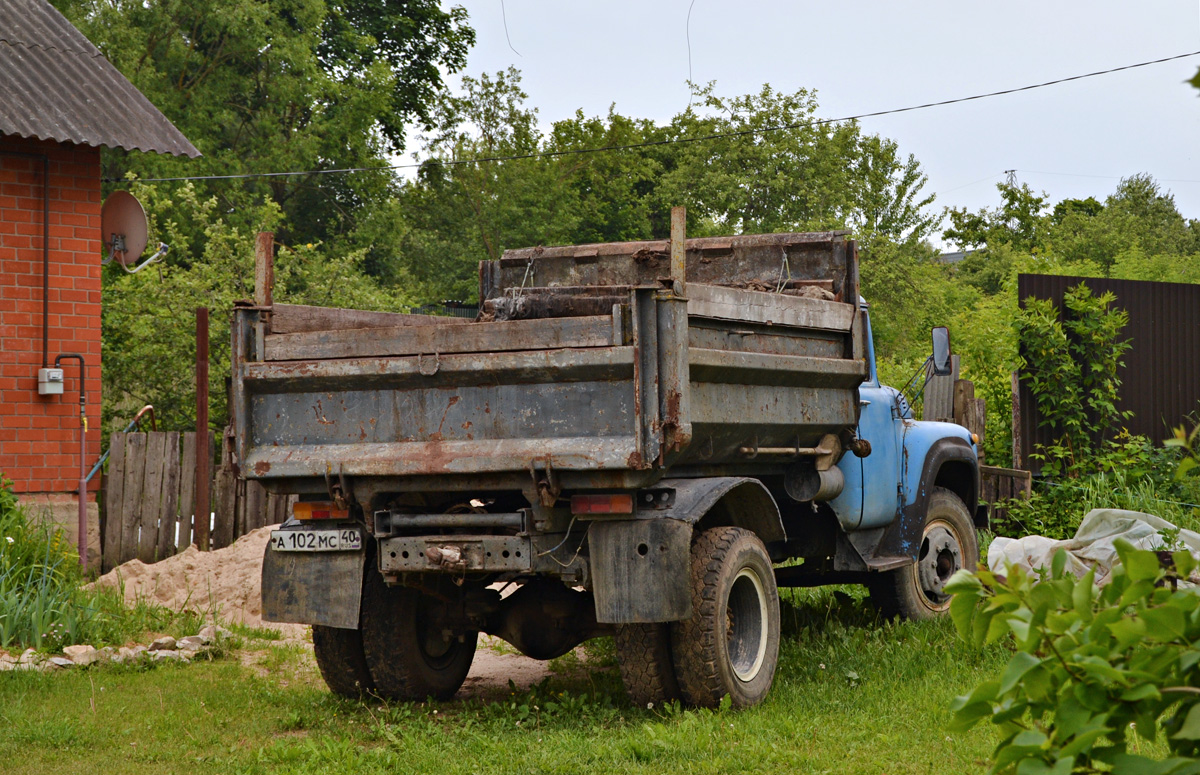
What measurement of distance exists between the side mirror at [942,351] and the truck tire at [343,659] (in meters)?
3.97

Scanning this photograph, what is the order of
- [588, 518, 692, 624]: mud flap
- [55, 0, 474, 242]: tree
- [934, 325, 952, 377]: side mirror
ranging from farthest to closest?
[55, 0, 474, 242]: tree → [934, 325, 952, 377]: side mirror → [588, 518, 692, 624]: mud flap

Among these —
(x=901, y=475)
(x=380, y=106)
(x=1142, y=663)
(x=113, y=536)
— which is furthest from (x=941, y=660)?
(x=380, y=106)

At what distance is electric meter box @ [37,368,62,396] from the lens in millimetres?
10422

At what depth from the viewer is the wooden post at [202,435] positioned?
11.0 m

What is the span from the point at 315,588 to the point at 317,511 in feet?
1.36

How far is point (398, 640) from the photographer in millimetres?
6469

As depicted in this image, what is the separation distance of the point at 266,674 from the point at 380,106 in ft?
80.9

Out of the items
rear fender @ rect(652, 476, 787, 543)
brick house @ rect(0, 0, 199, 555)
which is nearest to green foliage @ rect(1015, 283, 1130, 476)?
rear fender @ rect(652, 476, 787, 543)

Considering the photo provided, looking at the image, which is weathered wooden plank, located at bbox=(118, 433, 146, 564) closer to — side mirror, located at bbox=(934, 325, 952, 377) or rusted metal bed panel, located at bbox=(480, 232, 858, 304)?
rusted metal bed panel, located at bbox=(480, 232, 858, 304)

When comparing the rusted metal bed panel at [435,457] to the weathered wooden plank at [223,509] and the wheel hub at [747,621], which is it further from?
the weathered wooden plank at [223,509]

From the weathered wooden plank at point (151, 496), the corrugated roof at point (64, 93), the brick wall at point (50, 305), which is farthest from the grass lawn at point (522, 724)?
the corrugated roof at point (64, 93)

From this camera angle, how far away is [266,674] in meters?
7.79

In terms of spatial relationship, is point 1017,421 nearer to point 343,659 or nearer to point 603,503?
point 603,503

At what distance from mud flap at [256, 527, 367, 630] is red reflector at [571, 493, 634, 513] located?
1.18 m
